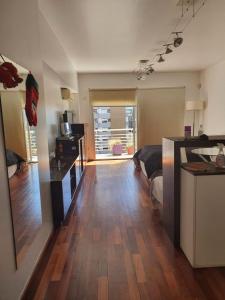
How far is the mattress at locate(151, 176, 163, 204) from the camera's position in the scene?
3.16 meters

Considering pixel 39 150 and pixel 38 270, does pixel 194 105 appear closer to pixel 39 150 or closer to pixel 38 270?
pixel 39 150

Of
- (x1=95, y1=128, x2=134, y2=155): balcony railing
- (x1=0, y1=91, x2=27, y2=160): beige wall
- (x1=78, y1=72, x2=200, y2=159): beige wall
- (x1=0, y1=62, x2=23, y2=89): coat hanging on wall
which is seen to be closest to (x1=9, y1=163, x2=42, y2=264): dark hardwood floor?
(x1=0, y1=91, x2=27, y2=160): beige wall

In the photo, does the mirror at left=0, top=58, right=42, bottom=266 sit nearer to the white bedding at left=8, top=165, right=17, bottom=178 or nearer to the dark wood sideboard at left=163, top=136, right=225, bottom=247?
the white bedding at left=8, top=165, right=17, bottom=178

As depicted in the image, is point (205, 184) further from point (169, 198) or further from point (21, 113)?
point (21, 113)

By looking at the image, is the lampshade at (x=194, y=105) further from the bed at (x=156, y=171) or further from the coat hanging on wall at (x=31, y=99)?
the coat hanging on wall at (x=31, y=99)

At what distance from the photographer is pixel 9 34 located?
166cm

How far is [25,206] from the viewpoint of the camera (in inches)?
75.9

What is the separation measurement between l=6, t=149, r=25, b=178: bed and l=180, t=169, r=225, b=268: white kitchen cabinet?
59.5 inches

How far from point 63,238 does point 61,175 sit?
81cm

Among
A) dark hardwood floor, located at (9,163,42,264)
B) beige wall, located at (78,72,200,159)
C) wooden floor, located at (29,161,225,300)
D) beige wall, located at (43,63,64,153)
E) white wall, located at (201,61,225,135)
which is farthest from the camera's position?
beige wall, located at (78,72,200,159)

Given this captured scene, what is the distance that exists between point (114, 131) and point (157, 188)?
14.0 feet

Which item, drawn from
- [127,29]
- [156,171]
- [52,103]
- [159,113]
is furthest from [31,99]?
[159,113]

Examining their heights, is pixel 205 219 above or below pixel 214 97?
below

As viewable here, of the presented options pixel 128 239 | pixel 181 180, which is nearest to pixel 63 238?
pixel 128 239
